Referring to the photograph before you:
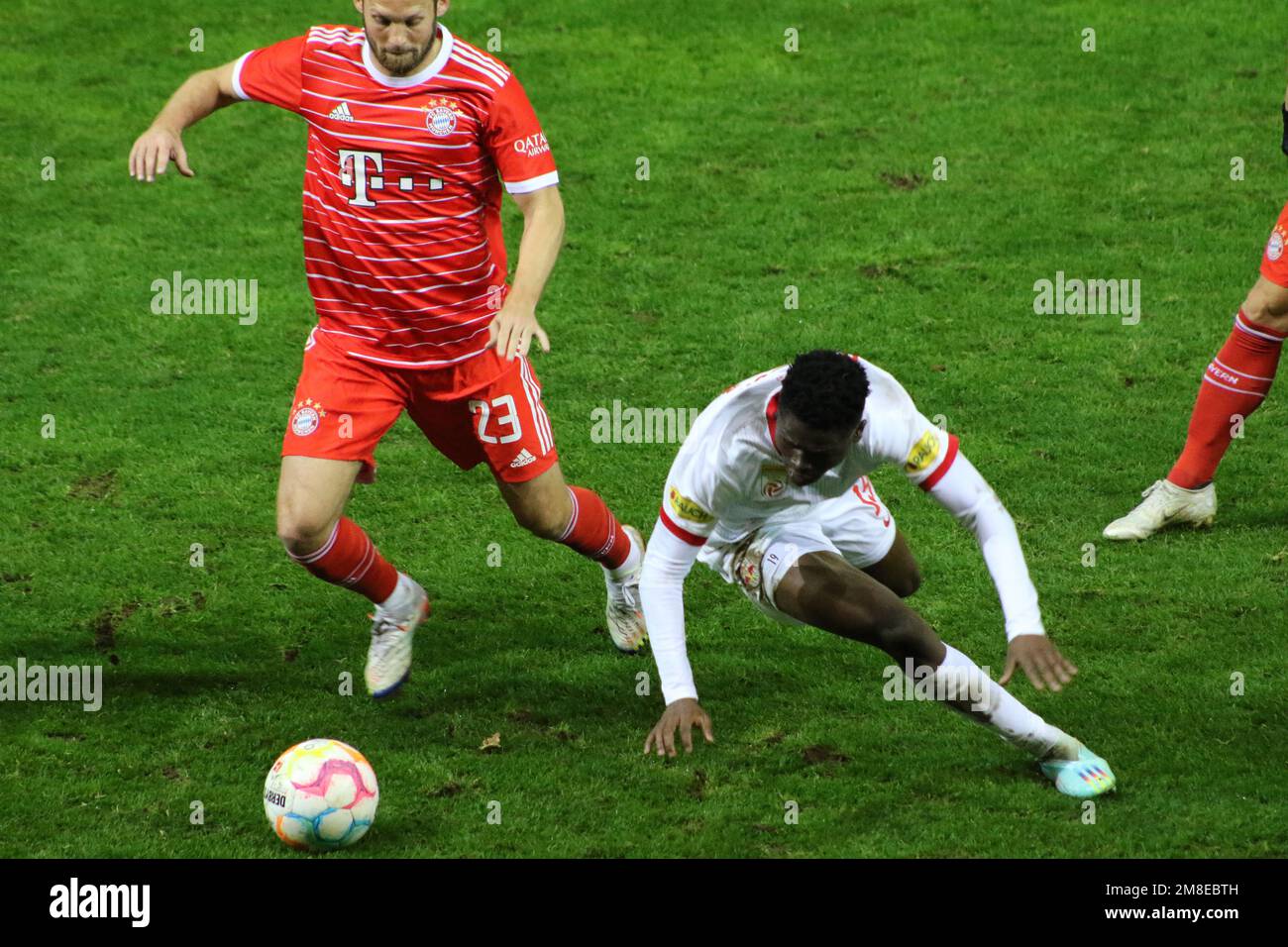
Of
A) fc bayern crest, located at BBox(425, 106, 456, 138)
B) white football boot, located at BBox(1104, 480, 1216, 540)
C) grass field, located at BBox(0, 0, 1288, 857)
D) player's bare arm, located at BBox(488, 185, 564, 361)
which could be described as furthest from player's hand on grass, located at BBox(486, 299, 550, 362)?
white football boot, located at BBox(1104, 480, 1216, 540)

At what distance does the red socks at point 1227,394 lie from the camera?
7.50m

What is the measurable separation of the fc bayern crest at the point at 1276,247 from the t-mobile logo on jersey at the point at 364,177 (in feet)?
11.9

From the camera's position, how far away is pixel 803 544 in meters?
5.62

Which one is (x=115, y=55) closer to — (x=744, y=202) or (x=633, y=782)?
(x=744, y=202)

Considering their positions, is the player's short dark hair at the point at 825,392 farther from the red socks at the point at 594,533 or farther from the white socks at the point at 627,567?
the white socks at the point at 627,567

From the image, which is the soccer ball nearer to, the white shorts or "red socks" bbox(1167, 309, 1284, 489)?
the white shorts

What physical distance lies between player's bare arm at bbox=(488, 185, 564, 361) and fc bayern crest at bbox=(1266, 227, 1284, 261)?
10.6 feet

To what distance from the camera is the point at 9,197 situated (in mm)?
11289

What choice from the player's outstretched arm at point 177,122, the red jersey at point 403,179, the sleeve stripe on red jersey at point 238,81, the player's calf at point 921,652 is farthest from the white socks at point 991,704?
the sleeve stripe on red jersey at point 238,81

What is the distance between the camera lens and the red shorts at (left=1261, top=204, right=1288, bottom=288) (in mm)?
7191

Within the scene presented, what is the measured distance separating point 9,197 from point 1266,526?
819 cm

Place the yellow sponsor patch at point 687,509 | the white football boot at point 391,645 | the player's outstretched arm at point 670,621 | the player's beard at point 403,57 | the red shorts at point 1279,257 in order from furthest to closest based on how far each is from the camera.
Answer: the red shorts at point 1279,257 → the white football boot at point 391,645 → the player's beard at point 403,57 → the yellow sponsor patch at point 687,509 → the player's outstretched arm at point 670,621

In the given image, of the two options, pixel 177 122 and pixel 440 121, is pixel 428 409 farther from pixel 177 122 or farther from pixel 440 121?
pixel 177 122

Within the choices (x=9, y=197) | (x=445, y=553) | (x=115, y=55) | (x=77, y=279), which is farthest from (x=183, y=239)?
(x=445, y=553)
